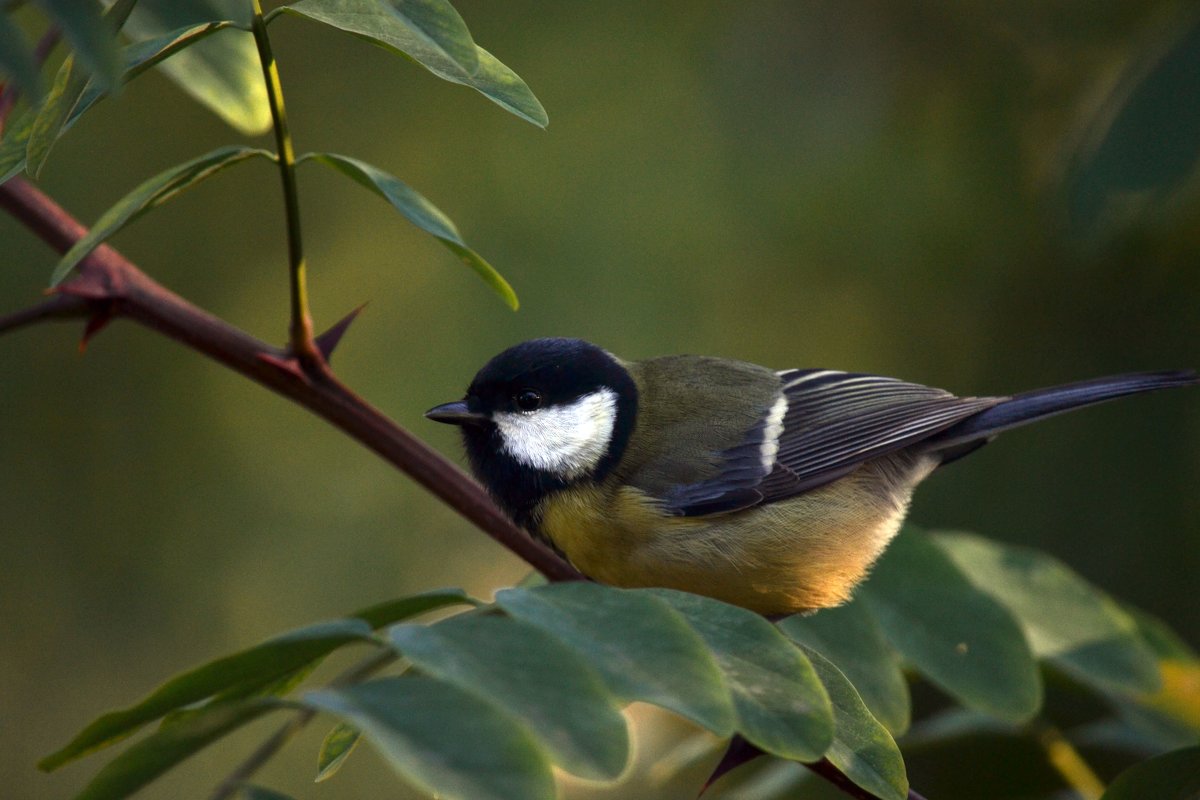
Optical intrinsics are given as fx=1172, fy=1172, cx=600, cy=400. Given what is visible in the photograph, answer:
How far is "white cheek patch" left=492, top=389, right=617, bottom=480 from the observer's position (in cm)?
220

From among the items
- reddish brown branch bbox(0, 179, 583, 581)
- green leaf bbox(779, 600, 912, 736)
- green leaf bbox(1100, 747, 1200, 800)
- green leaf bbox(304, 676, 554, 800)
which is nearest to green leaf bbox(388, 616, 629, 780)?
green leaf bbox(304, 676, 554, 800)

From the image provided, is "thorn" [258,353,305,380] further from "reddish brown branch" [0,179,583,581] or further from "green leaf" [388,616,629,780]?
"green leaf" [388,616,629,780]

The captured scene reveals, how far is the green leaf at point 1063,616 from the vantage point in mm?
1843

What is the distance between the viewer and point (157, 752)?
36.8 inches

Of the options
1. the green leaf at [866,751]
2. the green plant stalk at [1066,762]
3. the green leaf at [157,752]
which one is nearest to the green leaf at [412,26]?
the green leaf at [157,752]

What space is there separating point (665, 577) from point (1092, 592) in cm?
70

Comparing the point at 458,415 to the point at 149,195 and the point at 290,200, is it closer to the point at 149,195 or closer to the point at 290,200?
the point at 290,200

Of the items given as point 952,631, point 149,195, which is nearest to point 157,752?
point 149,195

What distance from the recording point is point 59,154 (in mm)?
3365

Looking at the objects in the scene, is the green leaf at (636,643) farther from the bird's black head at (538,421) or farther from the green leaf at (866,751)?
the bird's black head at (538,421)

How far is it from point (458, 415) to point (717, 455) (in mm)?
496

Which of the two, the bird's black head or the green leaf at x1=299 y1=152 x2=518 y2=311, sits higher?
the green leaf at x1=299 y1=152 x2=518 y2=311

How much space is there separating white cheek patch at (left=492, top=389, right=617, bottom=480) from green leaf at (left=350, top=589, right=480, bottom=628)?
37.1 inches

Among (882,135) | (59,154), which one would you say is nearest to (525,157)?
(882,135)
